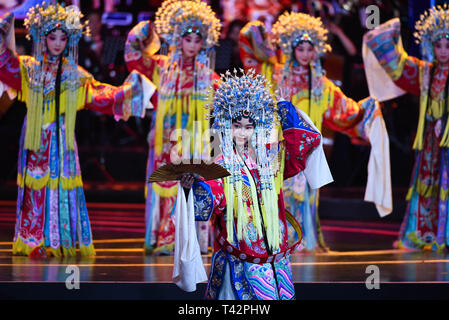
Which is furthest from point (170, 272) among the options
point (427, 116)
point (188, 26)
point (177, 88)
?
point (427, 116)

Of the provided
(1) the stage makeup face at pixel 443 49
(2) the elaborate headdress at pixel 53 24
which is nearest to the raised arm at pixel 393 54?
(1) the stage makeup face at pixel 443 49

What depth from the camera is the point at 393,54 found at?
618 cm

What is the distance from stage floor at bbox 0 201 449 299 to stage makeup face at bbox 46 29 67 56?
1236 millimetres

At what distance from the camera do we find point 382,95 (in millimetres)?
6383

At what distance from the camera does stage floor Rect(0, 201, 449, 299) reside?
4.49 m

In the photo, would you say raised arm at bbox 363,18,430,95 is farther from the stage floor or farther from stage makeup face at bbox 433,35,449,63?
the stage floor

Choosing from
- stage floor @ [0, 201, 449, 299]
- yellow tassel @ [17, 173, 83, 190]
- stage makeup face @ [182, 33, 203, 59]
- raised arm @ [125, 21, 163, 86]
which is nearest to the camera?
stage floor @ [0, 201, 449, 299]

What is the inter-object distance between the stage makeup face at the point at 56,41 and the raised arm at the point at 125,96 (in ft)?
0.62

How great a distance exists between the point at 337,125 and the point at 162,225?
1.29 meters

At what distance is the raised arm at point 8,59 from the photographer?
220 inches

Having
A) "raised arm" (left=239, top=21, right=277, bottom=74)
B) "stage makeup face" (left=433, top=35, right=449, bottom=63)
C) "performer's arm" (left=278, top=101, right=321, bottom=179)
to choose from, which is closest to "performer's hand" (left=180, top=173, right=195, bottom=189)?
"performer's arm" (left=278, top=101, right=321, bottom=179)

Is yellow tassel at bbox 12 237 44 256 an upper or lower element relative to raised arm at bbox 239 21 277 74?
lower

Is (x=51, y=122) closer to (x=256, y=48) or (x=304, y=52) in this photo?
(x=256, y=48)
